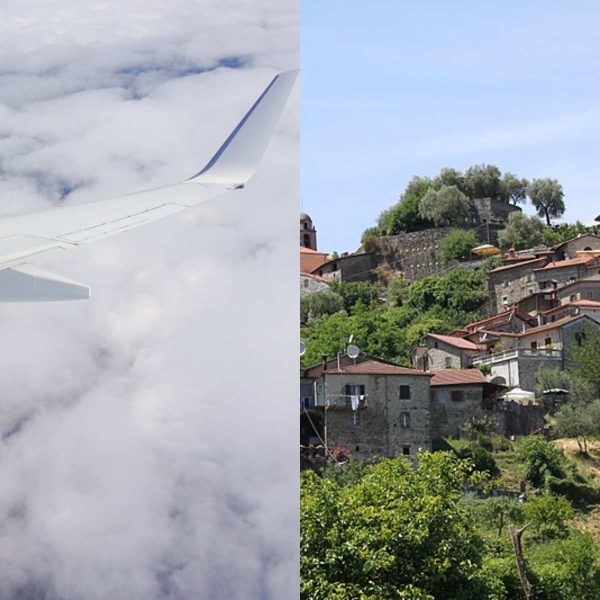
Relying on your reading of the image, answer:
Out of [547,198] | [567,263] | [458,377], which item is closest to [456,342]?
[458,377]

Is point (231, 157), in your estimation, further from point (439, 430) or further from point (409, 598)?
point (439, 430)

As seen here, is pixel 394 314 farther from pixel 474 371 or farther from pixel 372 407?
pixel 372 407

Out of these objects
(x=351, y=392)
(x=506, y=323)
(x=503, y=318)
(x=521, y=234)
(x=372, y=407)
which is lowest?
(x=372, y=407)

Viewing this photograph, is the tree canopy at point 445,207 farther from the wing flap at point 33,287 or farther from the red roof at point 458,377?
the wing flap at point 33,287

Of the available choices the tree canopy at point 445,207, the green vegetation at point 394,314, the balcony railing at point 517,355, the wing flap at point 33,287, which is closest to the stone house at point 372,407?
the green vegetation at point 394,314

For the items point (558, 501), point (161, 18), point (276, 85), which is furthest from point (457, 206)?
point (276, 85)
